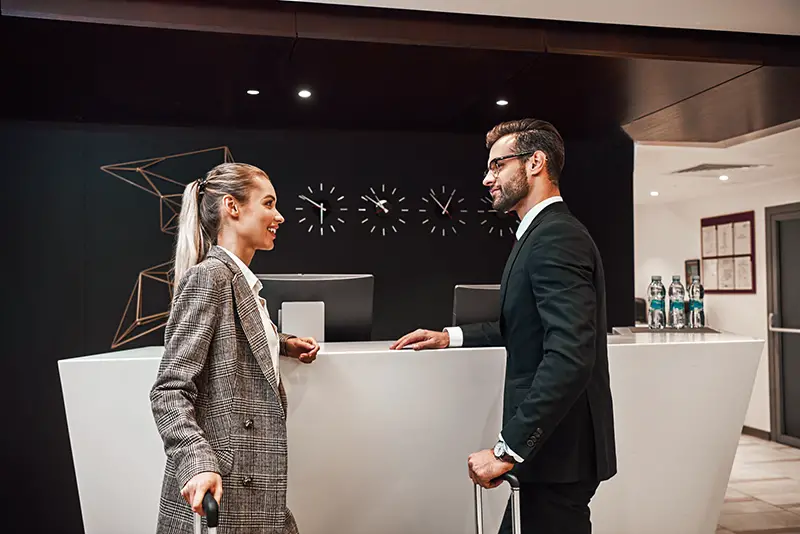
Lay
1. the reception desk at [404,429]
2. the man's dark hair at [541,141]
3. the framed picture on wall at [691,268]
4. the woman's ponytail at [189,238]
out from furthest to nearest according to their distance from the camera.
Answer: the framed picture on wall at [691,268], the reception desk at [404,429], the man's dark hair at [541,141], the woman's ponytail at [189,238]

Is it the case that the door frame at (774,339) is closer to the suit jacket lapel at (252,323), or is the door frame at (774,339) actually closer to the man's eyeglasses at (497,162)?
the man's eyeglasses at (497,162)

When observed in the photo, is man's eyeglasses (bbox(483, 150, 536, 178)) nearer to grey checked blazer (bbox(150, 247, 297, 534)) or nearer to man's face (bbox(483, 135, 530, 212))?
man's face (bbox(483, 135, 530, 212))

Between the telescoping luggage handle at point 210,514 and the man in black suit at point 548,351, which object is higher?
the man in black suit at point 548,351

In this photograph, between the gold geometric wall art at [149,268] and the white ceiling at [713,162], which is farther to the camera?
the white ceiling at [713,162]

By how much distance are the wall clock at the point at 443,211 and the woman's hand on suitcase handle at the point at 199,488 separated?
147 inches

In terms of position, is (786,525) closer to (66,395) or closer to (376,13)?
(376,13)

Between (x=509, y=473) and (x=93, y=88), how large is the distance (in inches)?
129

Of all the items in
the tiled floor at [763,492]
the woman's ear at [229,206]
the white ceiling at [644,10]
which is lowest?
the tiled floor at [763,492]

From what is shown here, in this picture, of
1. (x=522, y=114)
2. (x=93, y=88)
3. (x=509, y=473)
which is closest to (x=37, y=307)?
(x=93, y=88)

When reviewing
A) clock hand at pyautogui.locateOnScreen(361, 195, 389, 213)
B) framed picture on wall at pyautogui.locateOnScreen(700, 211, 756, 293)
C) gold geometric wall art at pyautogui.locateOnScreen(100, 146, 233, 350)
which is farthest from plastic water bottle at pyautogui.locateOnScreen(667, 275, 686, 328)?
framed picture on wall at pyautogui.locateOnScreen(700, 211, 756, 293)

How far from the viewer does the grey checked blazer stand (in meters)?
1.66

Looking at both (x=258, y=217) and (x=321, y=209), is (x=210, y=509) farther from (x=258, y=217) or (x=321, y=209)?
(x=321, y=209)

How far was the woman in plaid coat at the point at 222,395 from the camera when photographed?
165 cm

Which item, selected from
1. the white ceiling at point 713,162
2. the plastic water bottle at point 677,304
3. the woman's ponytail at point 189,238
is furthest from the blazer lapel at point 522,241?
the white ceiling at point 713,162
